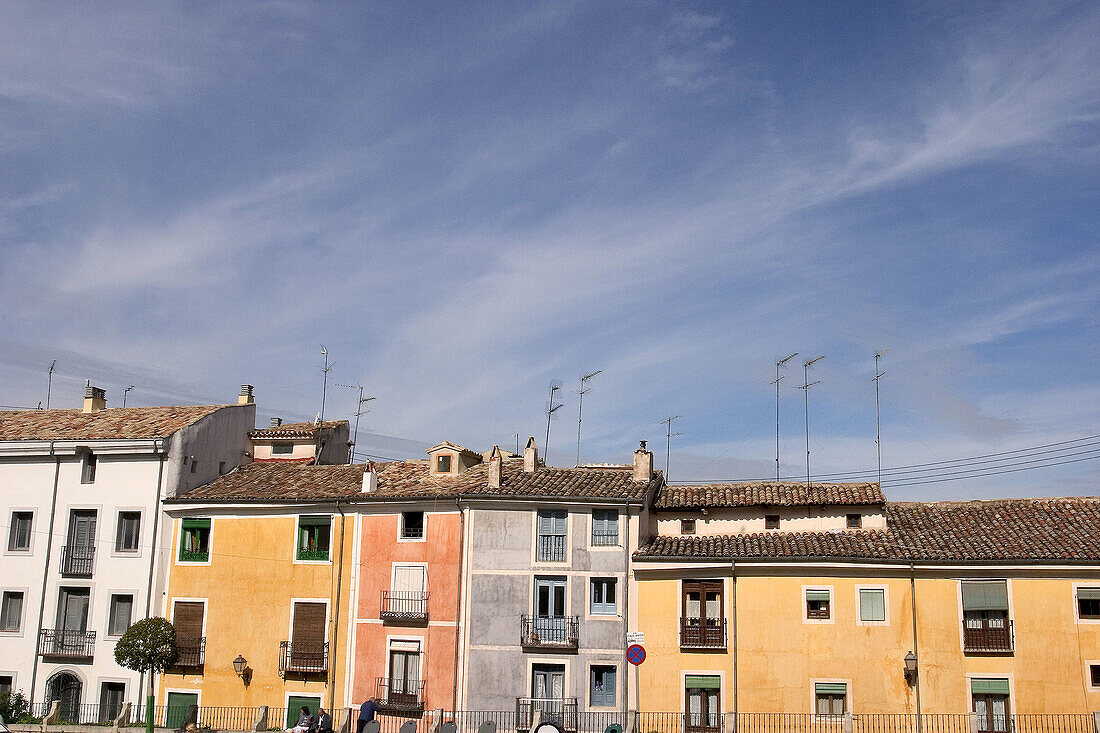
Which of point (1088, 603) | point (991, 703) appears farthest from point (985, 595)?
point (991, 703)

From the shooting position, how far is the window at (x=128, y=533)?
149 feet

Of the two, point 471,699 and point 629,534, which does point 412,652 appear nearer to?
point 471,699

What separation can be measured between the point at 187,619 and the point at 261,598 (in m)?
3.32

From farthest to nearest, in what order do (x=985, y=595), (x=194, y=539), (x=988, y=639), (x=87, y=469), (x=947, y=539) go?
1. (x=87, y=469)
2. (x=194, y=539)
3. (x=947, y=539)
4. (x=985, y=595)
5. (x=988, y=639)

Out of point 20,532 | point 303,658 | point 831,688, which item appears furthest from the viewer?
point 20,532

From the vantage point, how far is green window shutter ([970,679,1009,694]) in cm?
3694

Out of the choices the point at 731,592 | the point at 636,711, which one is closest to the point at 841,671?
the point at 731,592

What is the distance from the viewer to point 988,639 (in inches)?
1468

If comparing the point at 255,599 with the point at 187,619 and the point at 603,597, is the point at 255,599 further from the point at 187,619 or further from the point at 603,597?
the point at 603,597

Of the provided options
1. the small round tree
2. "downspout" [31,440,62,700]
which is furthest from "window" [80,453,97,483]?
the small round tree

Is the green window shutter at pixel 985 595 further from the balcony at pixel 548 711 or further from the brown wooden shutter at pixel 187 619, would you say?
the brown wooden shutter at pixel 187 619

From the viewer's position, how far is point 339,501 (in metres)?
43.6

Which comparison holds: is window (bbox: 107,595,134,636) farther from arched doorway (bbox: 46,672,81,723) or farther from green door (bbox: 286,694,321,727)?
green door (bbox: 286,694,321,727)

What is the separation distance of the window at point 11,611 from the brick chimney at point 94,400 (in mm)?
9844
